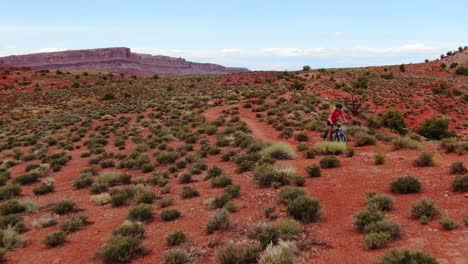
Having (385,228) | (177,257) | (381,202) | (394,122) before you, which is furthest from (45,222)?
(394,122)

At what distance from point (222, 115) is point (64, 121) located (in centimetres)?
1426

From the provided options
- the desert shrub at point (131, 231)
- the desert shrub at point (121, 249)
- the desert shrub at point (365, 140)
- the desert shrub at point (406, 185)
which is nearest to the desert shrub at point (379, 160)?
the desert shrub at point (406, 185)

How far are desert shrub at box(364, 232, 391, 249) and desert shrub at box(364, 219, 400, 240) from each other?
0.61ft

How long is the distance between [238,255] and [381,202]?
3716mm

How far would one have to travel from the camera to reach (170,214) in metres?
9.33

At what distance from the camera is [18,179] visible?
15.1 meters

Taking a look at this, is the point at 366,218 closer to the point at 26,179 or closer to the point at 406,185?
the point at 406,185

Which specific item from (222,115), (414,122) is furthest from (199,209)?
(414,122)

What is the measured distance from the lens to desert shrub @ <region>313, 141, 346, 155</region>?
13612 mm

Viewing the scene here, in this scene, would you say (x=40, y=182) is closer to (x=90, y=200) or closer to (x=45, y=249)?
(x=90, y=200)

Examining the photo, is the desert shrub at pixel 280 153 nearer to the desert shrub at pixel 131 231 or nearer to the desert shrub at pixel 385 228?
the desert shrub at pixel 131 231

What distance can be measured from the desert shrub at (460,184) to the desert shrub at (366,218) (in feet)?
8.22

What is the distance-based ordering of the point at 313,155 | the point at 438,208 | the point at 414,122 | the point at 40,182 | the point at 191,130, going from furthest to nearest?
the point at 414,122, the point at 191,130, the point at 40,182, the point at 313,155, the point at 438,208

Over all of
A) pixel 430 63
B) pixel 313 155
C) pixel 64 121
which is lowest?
pixel 64 121
